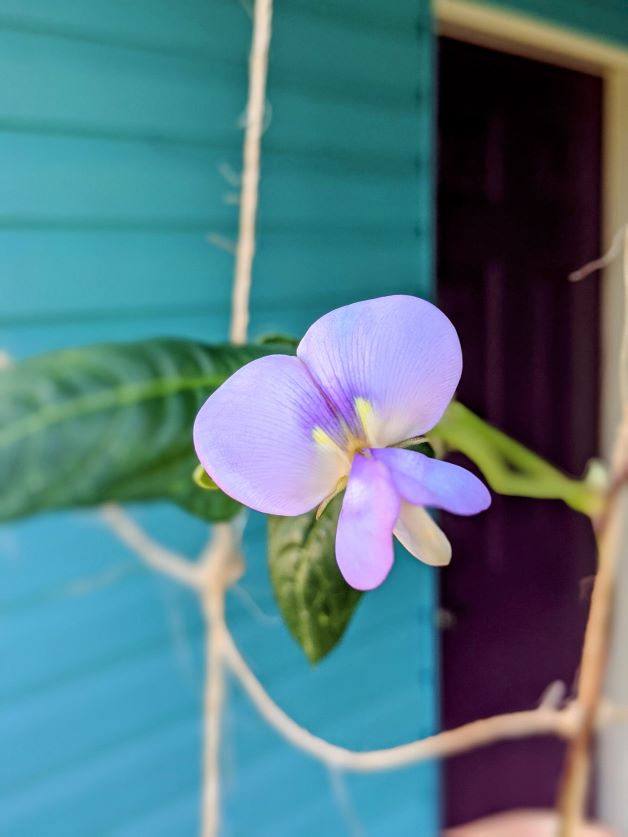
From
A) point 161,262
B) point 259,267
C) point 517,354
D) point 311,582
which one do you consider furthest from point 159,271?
point 311,582

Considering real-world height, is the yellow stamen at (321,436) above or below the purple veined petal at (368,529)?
above

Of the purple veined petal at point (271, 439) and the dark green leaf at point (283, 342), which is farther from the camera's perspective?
the dark green leaf at point (283, 342)

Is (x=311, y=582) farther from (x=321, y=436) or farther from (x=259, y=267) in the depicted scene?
(x=259, y=267)

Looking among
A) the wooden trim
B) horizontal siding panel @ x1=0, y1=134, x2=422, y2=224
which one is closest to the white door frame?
the wooden trim

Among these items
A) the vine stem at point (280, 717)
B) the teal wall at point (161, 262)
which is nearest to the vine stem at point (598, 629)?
the vine stem at point (280, 717)

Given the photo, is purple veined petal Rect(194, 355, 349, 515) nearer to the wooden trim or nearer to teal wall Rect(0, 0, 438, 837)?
teal wall Rect(0, 0, 438, 837)

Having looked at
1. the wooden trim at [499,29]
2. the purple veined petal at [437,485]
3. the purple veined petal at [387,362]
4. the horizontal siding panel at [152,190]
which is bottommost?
the purple veined petal at [437,485]

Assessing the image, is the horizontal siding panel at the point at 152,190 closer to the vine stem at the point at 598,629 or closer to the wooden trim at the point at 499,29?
the wooden trim at the point at 499,29
